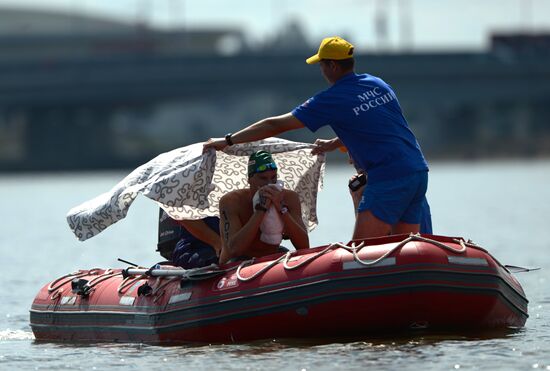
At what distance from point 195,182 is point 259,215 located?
4.30 feet

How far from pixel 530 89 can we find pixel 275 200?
7382 cm

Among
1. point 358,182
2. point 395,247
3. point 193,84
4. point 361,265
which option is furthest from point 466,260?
point 193,84

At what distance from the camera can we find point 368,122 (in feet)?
43.8

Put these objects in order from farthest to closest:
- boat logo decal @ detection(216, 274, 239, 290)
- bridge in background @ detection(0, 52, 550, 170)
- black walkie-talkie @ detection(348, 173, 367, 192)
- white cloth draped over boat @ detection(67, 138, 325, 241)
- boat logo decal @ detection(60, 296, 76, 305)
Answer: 1. bridge in background @ detection(0, 52, 550, 170)
2. boat logo decal @ detection(60, 296, 76, 305)
3. white cloth draped over boat @ detection(67, 138, 325, 241)
4. black walkie-talkie @ detection(348, 173, 367, 192)
5. boat logo decal @ detection(216, 274, 239, 290)

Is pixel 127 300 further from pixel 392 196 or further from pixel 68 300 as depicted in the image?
pixel 392 196

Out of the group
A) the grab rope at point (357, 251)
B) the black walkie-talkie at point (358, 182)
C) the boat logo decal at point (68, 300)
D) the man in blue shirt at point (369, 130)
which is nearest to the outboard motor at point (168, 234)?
the boat logo decal at point (68, 300)

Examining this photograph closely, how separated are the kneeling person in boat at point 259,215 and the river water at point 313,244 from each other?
36.7 inches

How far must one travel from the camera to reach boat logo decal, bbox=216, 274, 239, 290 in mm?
13562

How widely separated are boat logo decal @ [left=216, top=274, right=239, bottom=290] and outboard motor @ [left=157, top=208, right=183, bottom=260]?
57.3 inches

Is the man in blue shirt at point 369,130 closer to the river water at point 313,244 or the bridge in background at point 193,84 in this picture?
the river water at point 313,244

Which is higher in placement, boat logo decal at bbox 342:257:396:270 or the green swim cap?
the green swim cap

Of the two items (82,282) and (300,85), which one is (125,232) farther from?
(300,85)

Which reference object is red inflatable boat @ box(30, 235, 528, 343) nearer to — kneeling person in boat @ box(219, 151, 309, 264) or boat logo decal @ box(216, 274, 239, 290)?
boat logo decal @ box(216, 274, 239, 290)

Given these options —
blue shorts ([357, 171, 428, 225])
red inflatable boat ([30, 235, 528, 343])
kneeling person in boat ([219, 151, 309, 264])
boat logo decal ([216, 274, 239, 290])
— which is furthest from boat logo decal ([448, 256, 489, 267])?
boat logo decal ([216, 274, 239, 290])
